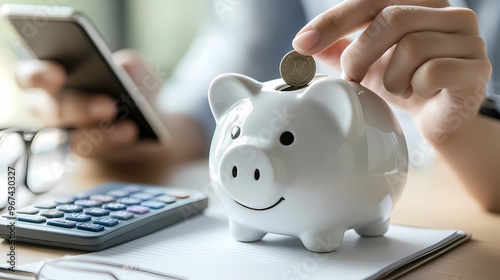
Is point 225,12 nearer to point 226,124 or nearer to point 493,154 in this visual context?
point 493,154

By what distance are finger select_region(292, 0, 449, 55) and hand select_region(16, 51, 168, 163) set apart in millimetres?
494

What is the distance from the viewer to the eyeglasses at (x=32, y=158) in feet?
2.67

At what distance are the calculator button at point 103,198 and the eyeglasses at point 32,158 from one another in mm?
89

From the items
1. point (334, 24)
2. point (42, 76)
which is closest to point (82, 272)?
point (334, 24)

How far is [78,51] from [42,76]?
0.40ft

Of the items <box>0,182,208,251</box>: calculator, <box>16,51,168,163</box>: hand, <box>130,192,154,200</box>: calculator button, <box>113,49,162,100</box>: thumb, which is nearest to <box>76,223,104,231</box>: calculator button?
<box>0,182,208,251</box>: calculator

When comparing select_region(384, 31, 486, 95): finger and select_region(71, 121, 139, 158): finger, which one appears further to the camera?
select_region(71, 121, 139, 158): finger

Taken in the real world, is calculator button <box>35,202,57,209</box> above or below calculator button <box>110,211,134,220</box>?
above

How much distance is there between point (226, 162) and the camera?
562 millimetres

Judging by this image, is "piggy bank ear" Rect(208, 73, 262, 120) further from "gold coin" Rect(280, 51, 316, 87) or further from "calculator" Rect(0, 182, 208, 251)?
"calculator" Rect(0, 182, 208, 251)

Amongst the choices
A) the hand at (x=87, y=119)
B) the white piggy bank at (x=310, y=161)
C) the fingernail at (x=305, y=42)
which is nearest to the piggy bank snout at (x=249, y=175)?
the white piggy bank at (x=310, y=161)

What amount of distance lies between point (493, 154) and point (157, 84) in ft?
2.24

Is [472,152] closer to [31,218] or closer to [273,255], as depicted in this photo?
[273,255]

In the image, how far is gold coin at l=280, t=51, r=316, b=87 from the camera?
0.60 metres
